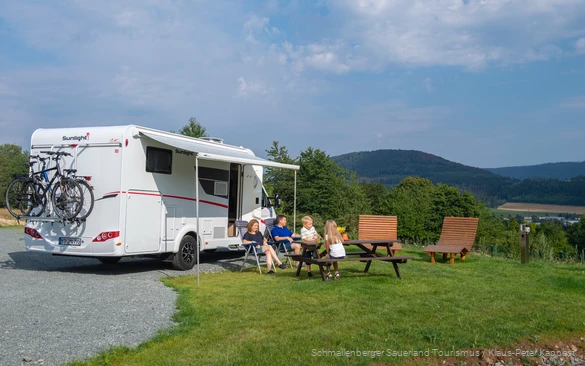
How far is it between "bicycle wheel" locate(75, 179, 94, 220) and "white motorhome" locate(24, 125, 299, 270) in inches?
3.7

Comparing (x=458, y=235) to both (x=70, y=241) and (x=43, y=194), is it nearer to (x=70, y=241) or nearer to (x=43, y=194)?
(x=70, y=241)

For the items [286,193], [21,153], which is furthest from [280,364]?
[21,153]

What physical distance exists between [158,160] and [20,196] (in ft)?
8.03

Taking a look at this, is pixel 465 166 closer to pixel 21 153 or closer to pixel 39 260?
pixel 21 153

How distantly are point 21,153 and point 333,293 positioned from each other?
2116 inches

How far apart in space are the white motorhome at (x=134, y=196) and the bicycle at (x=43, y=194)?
0.56ft

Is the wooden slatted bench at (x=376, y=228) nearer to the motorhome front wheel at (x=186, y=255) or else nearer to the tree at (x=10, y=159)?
the motorhome front wheel at (x=186, y=255)

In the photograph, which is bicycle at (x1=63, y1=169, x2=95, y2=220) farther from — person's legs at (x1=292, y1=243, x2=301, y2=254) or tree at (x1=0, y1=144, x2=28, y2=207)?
tree at (x1=0, y1=144, x2=28, y2=207)

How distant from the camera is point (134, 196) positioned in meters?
8.53

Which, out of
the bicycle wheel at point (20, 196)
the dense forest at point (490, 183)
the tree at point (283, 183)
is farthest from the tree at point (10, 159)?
the bicycle wheel at point (20, 196)

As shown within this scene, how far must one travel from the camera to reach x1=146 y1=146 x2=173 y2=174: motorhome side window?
8.88 metres

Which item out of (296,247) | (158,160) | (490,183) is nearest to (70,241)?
(158,160)

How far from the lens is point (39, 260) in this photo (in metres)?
11.0

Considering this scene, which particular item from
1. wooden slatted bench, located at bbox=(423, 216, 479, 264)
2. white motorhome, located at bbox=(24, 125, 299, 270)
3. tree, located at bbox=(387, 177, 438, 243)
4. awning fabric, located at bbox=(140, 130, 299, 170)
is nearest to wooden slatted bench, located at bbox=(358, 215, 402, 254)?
wooden slatted bench, located at bbox=(423, 216, 479, 264)
